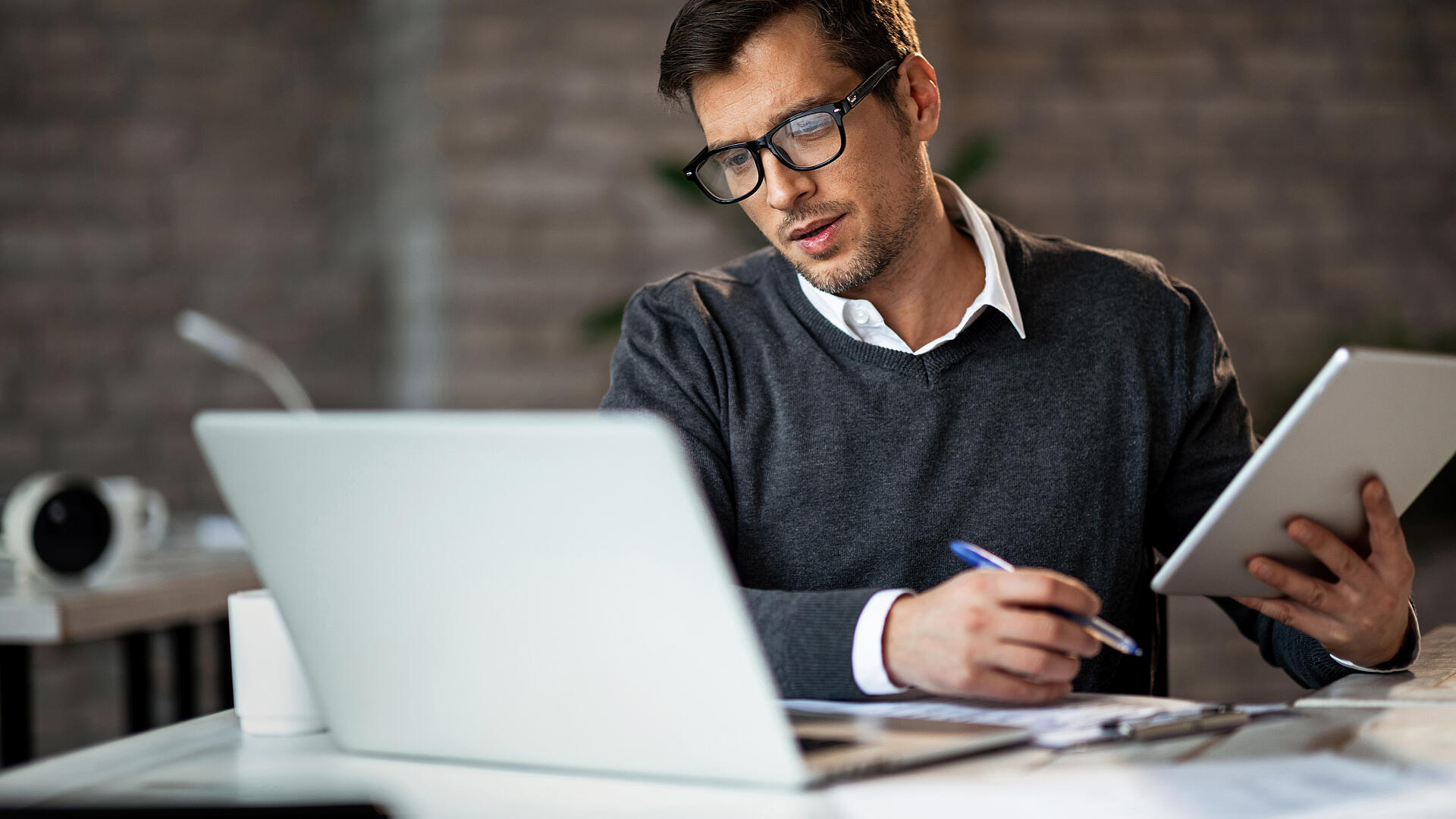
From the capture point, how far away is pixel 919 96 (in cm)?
140

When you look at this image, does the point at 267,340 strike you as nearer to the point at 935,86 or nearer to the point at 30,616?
the point at 30,616

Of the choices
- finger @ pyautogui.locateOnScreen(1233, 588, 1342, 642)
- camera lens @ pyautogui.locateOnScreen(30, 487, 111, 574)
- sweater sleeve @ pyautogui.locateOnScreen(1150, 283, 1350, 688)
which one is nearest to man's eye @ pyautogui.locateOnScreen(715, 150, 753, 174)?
sweater sleeve @ pyautogui.locateOnScreen(1150, 283, 1350, 688)

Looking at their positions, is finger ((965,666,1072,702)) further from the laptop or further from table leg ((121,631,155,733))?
table leg ((121,631,155,733))

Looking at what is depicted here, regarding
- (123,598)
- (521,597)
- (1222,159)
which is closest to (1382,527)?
(521,597)

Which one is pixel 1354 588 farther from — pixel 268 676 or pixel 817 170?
pixel 268 676

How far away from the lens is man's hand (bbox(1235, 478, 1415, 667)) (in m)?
0.94

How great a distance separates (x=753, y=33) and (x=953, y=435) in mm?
439

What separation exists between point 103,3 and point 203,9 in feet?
0.85

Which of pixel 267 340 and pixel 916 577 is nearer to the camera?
pixel 916 577

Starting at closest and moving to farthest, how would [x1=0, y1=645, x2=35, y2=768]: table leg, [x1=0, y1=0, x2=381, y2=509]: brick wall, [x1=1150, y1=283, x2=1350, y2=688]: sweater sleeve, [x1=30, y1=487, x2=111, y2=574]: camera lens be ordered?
[x1=1150, y1=283, x2=1350, y2=688]: sweater sleeve
[x1=30, y1=487, x2=111, y2=574]: camera lens
[x1=0, y1=645, x2=35, y2=768]: table leg
[x1=0, y1=0, x2=381, y2=509]: brick wall

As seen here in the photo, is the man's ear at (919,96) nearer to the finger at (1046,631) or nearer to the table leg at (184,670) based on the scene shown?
the finger at (1046,631)

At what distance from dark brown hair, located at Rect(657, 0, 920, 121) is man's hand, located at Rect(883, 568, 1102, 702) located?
625 mm

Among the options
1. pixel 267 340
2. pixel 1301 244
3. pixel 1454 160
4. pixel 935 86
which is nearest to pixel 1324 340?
pixel 1301 244

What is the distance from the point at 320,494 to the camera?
69 cm
